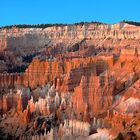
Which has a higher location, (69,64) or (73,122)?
(69,64)

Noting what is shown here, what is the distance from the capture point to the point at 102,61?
43062 millimetres

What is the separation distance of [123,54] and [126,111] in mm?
10617

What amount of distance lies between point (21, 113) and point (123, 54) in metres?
9.49

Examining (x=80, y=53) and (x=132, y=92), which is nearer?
(x=132, y=92)

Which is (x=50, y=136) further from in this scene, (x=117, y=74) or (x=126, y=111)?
(x=117, y=74)

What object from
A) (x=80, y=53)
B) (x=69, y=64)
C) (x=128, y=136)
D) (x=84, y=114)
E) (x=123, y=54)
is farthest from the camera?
(x=80, y=53)

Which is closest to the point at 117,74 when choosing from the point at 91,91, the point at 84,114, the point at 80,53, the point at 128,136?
the point at 91,91

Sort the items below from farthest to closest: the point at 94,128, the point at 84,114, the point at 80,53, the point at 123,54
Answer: the point at 80,53
the point at 123,54
the point at 84,114
the point at 94,128


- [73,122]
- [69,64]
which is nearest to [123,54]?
[69,64]

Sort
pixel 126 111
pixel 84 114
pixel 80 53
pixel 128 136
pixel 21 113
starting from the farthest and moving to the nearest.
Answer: pixel 80 53 → pixel 21 113 → pixel 84 114 → pixel 126 111 → pixel 128 136

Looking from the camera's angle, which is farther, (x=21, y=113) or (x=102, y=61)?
(x=102, y=61)

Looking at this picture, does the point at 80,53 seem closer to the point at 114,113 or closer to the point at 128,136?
the point at 114,113

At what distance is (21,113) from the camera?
1565 inches

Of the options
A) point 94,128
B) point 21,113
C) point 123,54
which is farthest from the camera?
point 123,54
